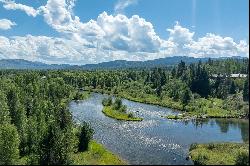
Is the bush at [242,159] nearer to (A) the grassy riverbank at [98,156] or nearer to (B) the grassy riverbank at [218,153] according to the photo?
(B) the grassy riverbank at [218,153]

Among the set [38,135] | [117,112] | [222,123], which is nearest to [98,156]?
[38,135]

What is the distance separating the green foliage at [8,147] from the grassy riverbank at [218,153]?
38.5 meters

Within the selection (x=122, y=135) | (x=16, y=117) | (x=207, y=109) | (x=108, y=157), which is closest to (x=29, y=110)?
(x=16, y=117)

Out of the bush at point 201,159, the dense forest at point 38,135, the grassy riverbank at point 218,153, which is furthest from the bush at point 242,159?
the dense forest at point 38,135

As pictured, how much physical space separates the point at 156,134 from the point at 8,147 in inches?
2086

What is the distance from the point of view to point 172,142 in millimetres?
112312

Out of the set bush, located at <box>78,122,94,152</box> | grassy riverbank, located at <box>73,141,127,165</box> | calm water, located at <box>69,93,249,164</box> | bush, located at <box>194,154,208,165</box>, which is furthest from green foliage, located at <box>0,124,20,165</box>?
bush, located at <box>194,154,208,165</box>

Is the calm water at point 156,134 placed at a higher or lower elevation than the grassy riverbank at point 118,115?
lower

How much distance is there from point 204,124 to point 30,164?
94.1 meters

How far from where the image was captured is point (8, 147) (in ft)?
280

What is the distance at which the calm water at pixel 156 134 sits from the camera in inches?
3713

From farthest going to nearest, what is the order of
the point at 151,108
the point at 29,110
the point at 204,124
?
the point at 151,108, the point at 204,124, the point at 29,110

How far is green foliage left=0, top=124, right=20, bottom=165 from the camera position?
8350cm

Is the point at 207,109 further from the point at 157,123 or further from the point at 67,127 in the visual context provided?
the point at 67,127
